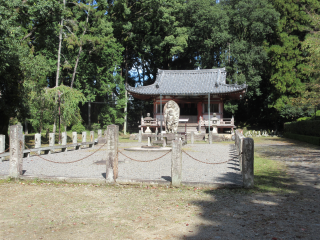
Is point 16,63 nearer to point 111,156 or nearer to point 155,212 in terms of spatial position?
point 111,156

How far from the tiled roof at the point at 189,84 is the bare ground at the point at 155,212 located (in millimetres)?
19601

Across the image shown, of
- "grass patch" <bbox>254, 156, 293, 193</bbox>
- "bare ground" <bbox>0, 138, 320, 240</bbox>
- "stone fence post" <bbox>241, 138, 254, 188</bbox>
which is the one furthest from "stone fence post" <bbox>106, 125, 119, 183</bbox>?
"grass patch" <bbox>254, 156, 293, 193</bbox>

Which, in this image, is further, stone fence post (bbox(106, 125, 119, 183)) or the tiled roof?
A: the tiled roof

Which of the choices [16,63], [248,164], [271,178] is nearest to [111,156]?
[248,164]

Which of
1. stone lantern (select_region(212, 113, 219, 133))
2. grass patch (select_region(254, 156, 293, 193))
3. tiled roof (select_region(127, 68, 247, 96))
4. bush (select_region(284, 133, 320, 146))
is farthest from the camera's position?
tiled roof (select_region(127, 68, 247, 96))

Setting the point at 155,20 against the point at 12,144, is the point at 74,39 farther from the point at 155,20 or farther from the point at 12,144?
the point at 12,144

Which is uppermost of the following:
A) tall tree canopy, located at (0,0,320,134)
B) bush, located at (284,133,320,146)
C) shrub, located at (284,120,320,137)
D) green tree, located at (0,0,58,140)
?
tall tree canopy, located at (0,0,320,134)

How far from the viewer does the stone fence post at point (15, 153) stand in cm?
692

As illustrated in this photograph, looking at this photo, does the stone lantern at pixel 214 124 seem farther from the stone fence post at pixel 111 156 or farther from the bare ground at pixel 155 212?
the stone fence post at pixel 111 156

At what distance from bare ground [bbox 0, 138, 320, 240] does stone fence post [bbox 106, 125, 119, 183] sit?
369 mm

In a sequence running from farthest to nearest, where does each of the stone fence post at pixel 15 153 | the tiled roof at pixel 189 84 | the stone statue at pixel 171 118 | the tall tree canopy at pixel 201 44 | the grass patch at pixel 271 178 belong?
the tall tree canopy at pixel 201 44 < the tiled roof at pixel 189 84 < the stone statue at pixel 171 118 < the stone fence post at pixel 15 153 < the grass patch at pixel 271 178

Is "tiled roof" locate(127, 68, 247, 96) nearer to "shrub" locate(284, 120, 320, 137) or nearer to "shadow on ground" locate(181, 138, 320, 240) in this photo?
"shrub" locate(284, 120, 320, 137)

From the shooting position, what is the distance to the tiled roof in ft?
83.5

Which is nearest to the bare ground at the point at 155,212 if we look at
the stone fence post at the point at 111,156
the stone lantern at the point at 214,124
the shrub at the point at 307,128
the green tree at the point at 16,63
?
the stone fence post at the point at 111,156
